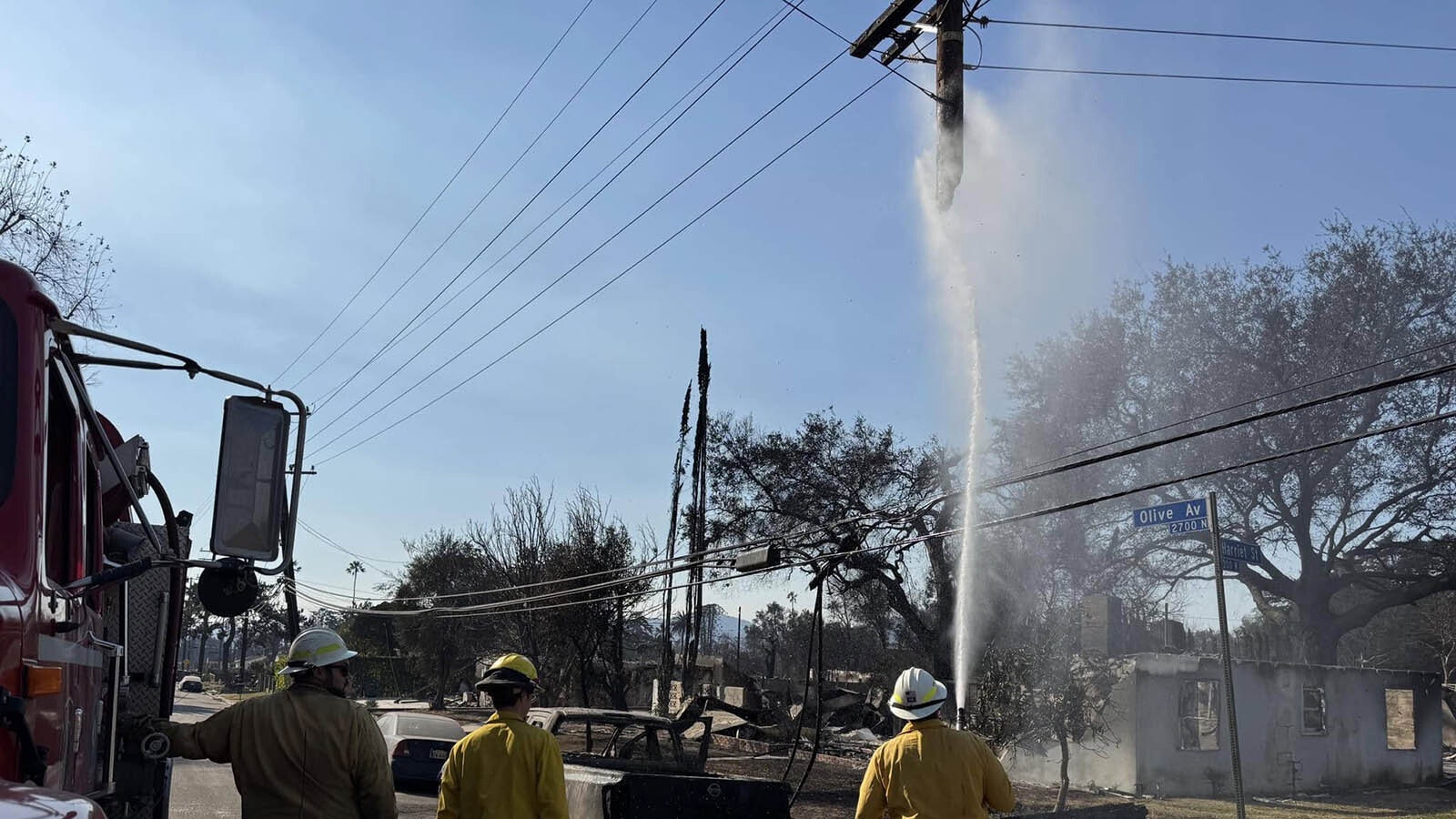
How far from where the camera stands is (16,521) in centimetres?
319

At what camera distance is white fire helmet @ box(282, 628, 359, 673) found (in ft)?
16.0

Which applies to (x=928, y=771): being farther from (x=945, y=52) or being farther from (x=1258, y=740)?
(x=1258, y=740)

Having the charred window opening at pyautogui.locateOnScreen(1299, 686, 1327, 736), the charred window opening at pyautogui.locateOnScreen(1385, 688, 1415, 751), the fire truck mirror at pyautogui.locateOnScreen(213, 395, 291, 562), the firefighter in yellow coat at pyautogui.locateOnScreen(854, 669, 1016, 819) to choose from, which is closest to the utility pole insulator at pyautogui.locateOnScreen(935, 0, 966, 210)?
the firefighter in yellow coat at pyautogui.locateOnScreen(854, 669, 1016, 819)

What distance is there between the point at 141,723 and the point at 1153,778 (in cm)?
2203

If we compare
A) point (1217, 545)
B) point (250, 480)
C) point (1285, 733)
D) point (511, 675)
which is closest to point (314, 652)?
point (511, 675)

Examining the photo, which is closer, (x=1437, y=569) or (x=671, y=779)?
(x=671, y=779)

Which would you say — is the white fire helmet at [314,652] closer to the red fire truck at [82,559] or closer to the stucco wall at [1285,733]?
the red fire truck at [82,559]

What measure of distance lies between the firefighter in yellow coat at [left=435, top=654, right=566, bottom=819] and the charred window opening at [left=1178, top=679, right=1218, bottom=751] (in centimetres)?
2153

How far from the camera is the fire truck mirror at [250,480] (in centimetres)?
409

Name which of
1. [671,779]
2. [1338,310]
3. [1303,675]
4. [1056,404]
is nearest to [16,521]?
[671,779]

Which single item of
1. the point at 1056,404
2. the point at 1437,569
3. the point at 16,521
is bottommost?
the point at 16,521

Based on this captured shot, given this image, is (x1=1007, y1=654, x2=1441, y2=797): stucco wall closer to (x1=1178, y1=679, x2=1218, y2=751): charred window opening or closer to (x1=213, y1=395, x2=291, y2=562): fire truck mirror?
(x1=1178, y1=679, x2=1218, y2=751): charred window opening

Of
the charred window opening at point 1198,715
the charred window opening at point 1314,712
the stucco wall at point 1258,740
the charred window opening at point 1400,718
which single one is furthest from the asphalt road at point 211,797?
the charred window opening at point 1400,718

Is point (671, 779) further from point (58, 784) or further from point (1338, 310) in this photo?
point (1338, 310)
